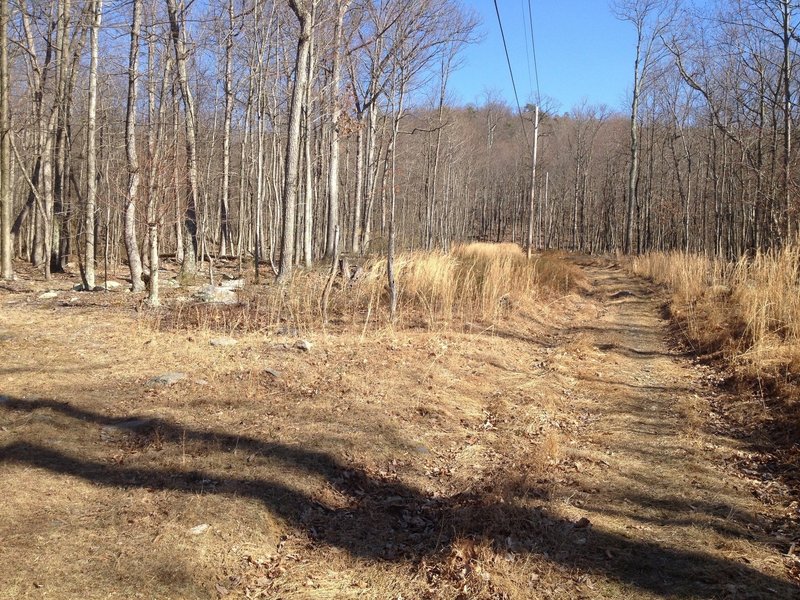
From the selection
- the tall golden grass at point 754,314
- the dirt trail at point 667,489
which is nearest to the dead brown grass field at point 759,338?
the tall golden grass at point 754,314

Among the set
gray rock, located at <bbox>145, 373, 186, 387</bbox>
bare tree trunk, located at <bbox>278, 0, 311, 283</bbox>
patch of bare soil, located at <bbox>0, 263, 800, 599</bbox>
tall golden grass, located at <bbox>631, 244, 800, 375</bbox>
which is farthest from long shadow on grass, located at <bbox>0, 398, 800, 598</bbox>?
bare tree trunk, located at <bbox>278, 0, 311, 283</bbox>

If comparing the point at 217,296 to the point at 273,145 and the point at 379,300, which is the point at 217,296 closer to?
the point at 379,300

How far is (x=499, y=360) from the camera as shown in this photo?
7746mm

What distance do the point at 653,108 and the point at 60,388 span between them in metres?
38.8

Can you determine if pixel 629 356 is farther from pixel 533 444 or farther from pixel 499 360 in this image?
pixel 533 444

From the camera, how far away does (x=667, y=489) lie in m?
4.22

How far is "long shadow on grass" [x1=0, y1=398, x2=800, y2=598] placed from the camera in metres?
3.13

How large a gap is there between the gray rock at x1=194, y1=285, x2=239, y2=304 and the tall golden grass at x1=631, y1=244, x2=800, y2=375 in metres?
7.70

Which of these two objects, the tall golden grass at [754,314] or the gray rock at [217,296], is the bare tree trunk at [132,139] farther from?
the tall golden grass at [754,314]

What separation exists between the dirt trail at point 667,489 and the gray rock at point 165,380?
12.5 ft

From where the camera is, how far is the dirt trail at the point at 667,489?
313cm

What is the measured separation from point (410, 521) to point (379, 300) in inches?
252

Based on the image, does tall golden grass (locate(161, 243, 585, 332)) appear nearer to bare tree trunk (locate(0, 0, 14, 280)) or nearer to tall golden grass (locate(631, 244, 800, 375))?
tall golden grass (locate(631, 244, 800, 375))

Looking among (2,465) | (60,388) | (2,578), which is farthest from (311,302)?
(2,578)
